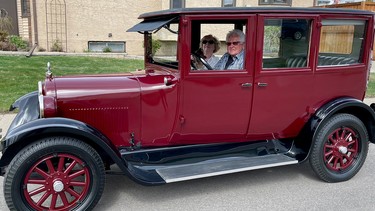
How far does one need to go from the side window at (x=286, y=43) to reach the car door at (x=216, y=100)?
248mm

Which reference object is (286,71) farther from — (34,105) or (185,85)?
(34,105)

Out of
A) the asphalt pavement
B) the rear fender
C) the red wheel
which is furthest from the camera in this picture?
the rear fender

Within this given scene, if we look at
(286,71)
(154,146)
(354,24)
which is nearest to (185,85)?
(154,146)

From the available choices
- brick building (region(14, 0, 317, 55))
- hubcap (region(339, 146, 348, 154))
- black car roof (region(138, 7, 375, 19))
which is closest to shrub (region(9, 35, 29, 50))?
brick building (region(14, 0, 317, 55))

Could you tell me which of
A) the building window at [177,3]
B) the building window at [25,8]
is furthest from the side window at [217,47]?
the building window at [25,8]

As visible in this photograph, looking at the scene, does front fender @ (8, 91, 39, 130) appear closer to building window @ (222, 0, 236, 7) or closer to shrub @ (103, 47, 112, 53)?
shrub @ (103, 47, 112, 53)

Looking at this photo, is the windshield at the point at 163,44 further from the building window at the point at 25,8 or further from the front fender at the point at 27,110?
the building window at the point at 25,8

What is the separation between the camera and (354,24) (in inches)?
148

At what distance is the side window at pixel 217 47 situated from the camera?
11.2 ft

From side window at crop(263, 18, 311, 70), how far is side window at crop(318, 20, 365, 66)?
0.19 m

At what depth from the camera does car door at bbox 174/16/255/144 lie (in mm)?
3256

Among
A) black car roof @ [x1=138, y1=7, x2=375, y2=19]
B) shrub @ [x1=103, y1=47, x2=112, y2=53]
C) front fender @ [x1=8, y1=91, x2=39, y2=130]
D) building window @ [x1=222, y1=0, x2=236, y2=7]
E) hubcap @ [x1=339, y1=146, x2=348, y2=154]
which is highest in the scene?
building window @ [x1=222, y1=0, x2=236, y2=7]

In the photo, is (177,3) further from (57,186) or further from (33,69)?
(57,186)

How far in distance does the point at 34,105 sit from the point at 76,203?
107 centimetres
